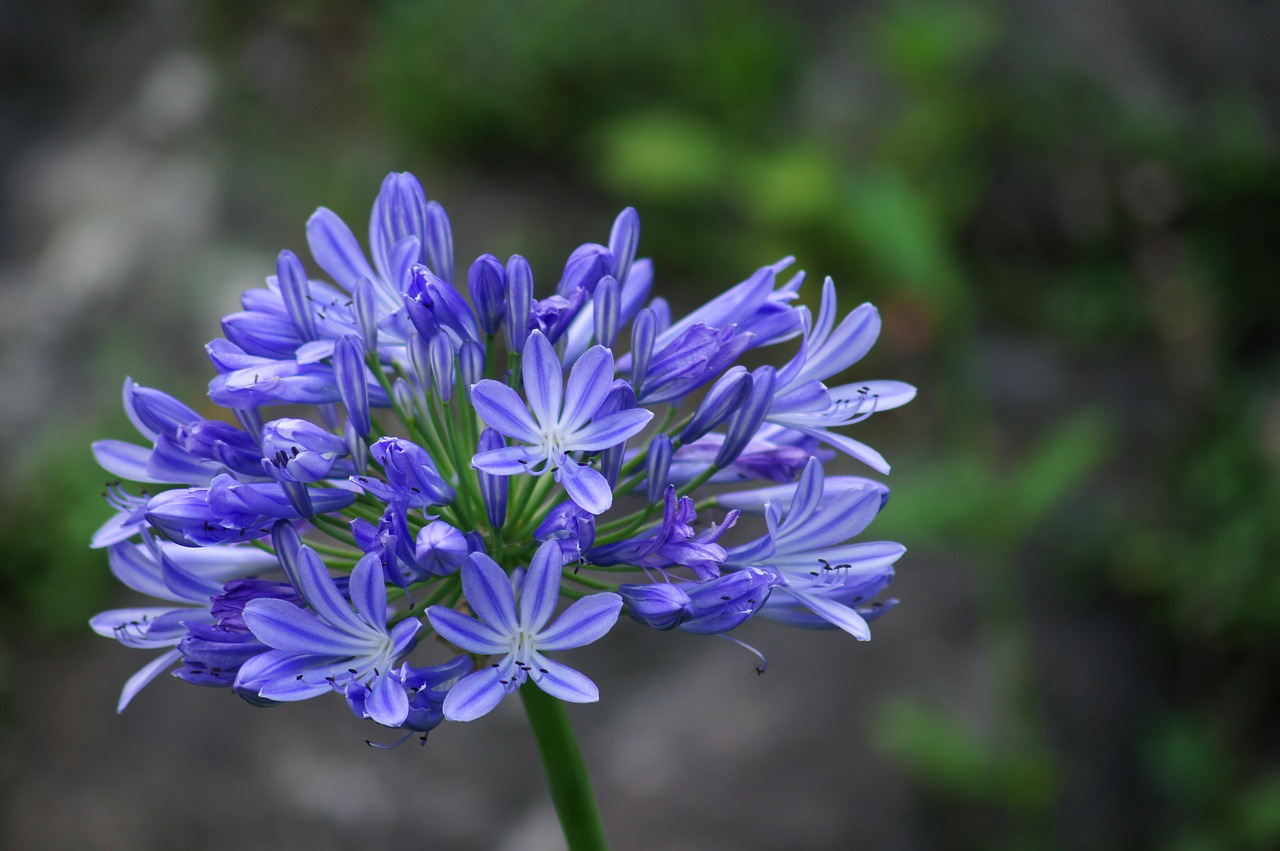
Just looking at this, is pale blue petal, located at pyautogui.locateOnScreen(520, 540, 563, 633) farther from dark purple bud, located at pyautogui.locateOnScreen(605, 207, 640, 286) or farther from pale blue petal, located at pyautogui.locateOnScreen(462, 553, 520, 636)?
dark purple bud, located at pyautogui.locateOnScreen(605, 207, 640, 286)

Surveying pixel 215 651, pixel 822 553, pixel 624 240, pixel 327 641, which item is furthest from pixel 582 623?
pixel 624 240

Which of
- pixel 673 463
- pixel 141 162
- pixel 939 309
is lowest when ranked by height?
pixel 673 463

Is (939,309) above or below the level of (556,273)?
below

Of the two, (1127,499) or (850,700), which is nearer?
(850,700)

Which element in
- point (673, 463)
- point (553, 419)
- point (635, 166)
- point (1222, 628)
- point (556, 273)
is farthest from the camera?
point (556, 273)

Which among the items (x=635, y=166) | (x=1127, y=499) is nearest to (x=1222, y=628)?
(x=1127, y=499)

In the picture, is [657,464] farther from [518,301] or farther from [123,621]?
[123,621]

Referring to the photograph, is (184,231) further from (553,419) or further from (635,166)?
(553,419)

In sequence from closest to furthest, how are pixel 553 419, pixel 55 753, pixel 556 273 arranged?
pixel 553 419
pixel 55 753
pixel 556 273
